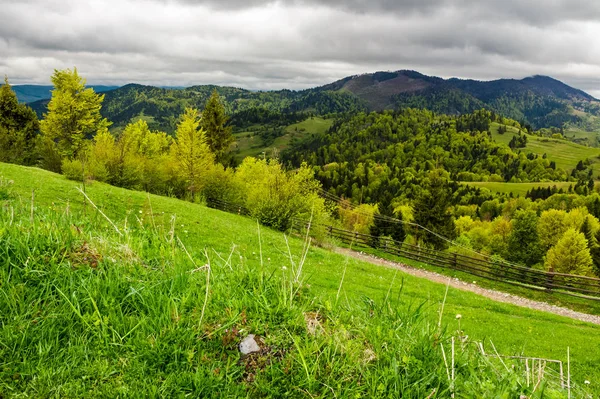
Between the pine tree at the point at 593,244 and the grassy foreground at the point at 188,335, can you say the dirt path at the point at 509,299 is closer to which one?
the grassy foreground at the point at 188,335

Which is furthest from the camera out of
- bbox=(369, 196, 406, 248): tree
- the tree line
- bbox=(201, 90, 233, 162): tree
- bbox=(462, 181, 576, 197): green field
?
bbox=(462, 181, 576, 197): green field

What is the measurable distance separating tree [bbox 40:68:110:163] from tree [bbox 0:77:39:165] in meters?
14.1

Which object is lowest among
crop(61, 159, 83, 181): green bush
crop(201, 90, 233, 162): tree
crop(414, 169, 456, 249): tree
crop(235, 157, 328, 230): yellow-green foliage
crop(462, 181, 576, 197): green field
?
crop(462, 181, 576, 197): green field

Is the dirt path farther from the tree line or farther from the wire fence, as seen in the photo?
the tree line

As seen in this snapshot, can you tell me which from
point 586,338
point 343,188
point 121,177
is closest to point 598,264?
point 586,338

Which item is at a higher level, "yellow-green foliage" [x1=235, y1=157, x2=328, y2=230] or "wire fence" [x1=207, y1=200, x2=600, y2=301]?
→ "yellow-green foliage" [x1=235, y1=157, x2=328, y2=230]

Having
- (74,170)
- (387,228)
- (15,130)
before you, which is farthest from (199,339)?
(15,130)

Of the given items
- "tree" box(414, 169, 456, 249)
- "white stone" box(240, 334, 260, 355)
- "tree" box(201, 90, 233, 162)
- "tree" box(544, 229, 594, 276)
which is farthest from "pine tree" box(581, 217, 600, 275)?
"white stone" box(240, 334, 260, 355)

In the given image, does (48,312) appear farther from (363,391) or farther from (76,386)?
(363,391)

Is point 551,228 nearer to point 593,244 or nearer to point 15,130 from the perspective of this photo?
point 593,244

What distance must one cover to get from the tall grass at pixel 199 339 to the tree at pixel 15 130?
66.7 m

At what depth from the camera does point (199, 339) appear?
334 cm

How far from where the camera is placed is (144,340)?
3.28 m

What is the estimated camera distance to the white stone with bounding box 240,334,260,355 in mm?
3346
